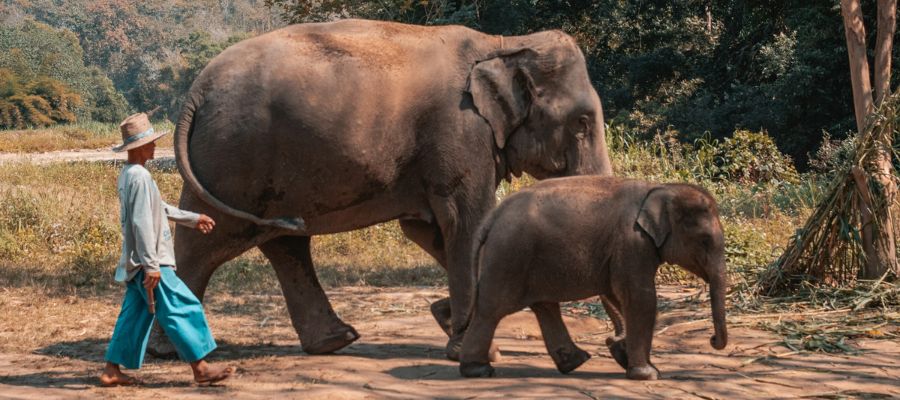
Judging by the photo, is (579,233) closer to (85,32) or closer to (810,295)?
(810,295)

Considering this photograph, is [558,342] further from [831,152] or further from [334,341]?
[831,152]

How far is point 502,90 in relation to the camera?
7.36 meters

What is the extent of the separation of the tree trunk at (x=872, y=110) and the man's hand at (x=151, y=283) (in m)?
5.29

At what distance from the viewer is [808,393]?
6.04 meters

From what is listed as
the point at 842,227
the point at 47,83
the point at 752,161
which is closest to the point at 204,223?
the point at 842,227

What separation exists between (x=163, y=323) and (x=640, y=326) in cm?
251

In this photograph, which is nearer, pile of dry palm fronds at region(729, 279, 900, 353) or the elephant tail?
the elephant tail

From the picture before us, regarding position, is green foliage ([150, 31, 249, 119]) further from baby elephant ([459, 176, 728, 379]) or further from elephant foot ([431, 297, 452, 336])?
baby elephant ([459, 176, 728, 379])

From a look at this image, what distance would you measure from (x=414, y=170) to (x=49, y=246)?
6412 millimetres

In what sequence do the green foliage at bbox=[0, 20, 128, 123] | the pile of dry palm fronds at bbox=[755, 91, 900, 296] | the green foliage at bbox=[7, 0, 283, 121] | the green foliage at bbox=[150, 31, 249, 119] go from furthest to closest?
the green foliage at bbox=[7, 0, 283, 121], the green foliage at bbox=[150, 31, 249, 119], the green foliage at bbox=[0, 20, 128, 123], the pile of dry palm fronds at bbox=[755, 91, 900, 296]

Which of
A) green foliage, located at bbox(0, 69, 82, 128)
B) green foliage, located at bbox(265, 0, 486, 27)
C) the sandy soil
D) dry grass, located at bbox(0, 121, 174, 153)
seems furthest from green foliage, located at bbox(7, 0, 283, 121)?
the sandy soil

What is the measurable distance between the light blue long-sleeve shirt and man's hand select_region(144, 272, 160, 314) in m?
0.03

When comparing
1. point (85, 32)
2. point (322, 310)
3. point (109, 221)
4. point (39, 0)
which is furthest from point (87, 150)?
point (39, 0)

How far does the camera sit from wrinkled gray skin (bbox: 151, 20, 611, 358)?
6.90 m
